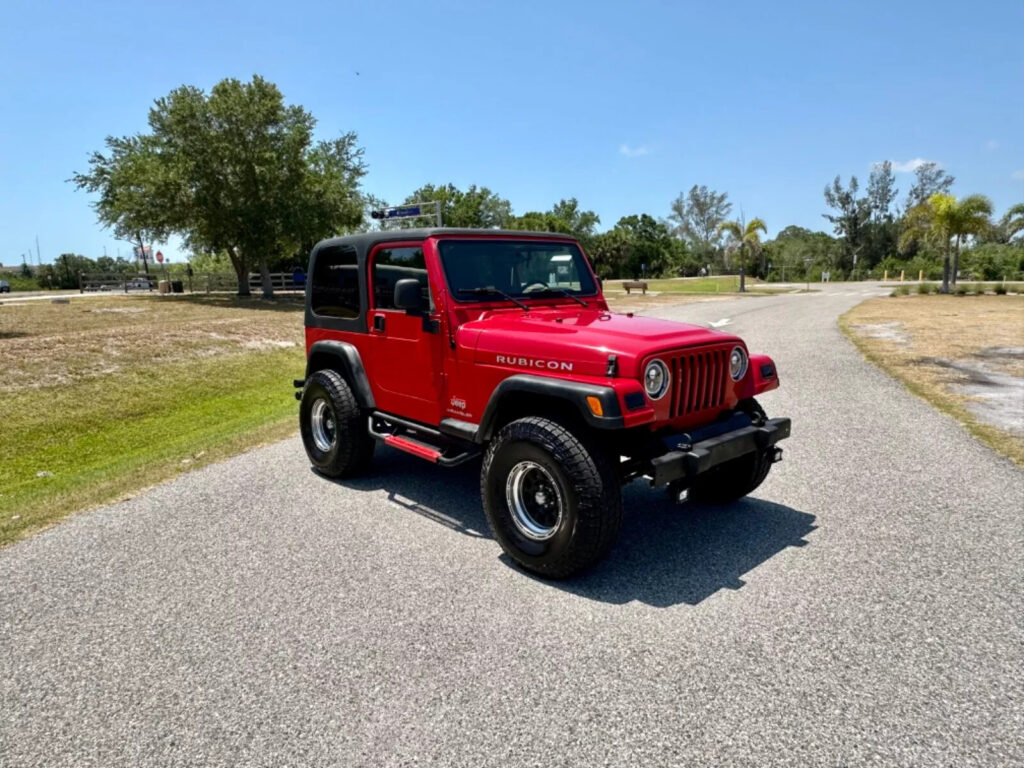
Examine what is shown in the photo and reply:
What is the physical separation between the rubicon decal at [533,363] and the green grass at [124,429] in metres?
3.87

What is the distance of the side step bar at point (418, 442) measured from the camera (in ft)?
14.6

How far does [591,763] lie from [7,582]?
12.4ft

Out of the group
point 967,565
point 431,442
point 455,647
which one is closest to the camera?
point 455,647

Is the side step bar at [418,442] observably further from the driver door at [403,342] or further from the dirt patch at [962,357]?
the dirt patch at [962,357]

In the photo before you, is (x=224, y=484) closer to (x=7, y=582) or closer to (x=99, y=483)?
(x=99, y=483)

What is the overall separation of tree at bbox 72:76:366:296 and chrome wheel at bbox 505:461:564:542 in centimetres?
2768

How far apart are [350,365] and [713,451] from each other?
3.16 metres

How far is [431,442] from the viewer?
4840 mm

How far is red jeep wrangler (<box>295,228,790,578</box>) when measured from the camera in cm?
353

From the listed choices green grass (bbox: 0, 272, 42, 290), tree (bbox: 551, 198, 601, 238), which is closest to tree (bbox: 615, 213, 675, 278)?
tree (bbox: 551, 198, 601, 238)

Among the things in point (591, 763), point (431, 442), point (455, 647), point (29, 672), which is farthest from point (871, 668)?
point (29, 672)

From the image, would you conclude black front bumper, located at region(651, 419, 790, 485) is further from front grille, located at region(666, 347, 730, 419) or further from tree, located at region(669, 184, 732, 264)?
tree, located at region(669, 184, 732, 264)

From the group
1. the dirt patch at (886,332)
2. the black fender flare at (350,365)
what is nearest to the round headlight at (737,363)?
the black fender flare at (350,365)

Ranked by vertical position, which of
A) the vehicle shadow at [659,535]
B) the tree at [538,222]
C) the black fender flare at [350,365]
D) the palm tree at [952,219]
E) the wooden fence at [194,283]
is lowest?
the vehicle shadow at [659,535]
